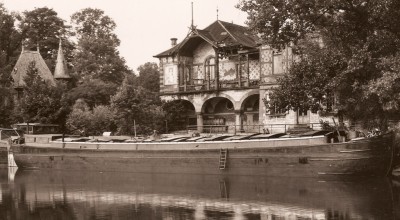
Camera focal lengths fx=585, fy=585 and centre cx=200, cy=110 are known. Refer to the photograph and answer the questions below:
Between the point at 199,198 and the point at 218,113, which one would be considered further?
the point at 218,113

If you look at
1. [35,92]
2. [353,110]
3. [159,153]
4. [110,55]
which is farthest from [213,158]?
[110,55]

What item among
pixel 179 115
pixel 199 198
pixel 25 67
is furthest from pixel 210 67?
pixel 199 198

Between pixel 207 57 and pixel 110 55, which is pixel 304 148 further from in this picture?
pixel 110 55

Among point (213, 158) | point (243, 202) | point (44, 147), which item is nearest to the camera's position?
point (243, 202)

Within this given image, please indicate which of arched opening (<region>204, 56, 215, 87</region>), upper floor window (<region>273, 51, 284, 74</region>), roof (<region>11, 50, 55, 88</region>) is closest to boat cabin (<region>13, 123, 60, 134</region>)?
arched opening (<region>204, 56, 215, 87</region>)

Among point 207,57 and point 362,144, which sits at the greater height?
point 207,57

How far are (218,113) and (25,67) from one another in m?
23.7

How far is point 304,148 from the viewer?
28.6 m

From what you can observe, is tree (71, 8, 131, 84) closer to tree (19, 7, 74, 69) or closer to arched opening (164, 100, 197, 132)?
tree (19, 7, 74, 69)

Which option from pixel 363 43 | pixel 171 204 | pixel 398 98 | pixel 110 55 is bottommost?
pixel 171 204

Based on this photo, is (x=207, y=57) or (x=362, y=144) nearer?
(x=362, y=144)

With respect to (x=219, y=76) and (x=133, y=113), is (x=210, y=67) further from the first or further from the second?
(x=133, y=113)

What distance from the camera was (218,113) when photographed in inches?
1943

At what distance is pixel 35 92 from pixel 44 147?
1106 cm
